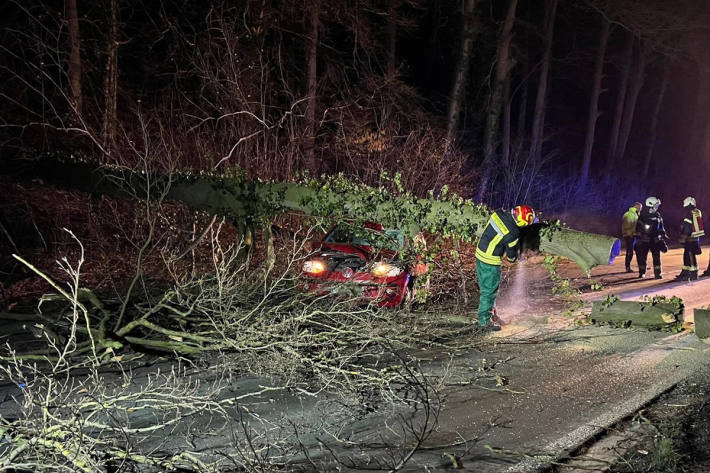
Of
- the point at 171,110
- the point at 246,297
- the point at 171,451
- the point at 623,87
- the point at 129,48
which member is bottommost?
the point at 171,451

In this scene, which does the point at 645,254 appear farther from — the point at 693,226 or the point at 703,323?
the point at 703,323

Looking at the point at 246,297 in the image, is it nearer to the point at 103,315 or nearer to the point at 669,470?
the point at 103,315

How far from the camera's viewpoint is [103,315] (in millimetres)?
6875

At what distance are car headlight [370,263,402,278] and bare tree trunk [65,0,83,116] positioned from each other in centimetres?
853

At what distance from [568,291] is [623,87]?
25.0 metres

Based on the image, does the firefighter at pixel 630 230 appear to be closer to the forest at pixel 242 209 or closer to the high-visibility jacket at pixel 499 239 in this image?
the forest at pixel 242 209

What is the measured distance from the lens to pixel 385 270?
7844 mm

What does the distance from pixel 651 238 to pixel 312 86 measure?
8.72 meters

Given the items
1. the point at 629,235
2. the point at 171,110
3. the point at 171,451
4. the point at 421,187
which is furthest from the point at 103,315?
the point at 629,235

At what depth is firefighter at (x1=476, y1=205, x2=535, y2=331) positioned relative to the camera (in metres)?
7.16

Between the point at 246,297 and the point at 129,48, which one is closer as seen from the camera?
the point at 246,297

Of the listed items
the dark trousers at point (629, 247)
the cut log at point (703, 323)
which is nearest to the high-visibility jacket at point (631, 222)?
the dark trousers at point (629, 247)

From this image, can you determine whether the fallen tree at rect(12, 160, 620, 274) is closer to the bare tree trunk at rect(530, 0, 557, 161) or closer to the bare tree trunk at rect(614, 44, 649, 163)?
the bare tree trunk at rect(530, 0, 557, 161)

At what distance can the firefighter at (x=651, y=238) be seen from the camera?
1132 centimetres
